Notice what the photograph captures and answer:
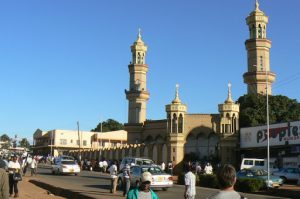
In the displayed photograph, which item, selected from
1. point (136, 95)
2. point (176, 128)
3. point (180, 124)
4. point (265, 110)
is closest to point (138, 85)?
point (136, 95)

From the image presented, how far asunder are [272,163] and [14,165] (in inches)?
1174

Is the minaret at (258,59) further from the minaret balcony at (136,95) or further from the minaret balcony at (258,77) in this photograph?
the minaret balcony at (136,95)

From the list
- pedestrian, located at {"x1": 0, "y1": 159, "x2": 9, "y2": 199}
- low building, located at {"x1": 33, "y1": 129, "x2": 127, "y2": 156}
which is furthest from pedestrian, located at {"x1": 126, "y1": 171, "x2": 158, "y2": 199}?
low building, located at {"x1": 33, "y1": 129, "x2": 127, "y2": 156}

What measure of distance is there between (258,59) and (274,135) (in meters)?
24.3

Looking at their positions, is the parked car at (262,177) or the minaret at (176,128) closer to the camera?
the parked car at (262,177)

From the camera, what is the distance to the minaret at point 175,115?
63812mm

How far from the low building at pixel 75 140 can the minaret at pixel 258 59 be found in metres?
42.9

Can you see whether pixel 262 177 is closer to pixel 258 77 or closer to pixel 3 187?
pixel 3 187

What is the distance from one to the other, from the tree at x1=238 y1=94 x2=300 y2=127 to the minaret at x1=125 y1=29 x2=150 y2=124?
17.4 metres

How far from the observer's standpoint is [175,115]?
64062mm

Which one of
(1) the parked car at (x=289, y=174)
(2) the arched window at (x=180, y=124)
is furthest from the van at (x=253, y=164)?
(2) the arched window at (x=180, y=124)

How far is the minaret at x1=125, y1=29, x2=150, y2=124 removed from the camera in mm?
→ 79125

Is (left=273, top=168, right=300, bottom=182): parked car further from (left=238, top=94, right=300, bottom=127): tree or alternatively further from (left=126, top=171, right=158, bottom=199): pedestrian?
(left=126, top=171, right=158, bottom=199): pedestrian

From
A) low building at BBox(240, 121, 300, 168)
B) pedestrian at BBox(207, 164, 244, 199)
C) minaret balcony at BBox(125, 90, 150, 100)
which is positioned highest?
minaret balcony at BBox(125, 90, 150, 100)
